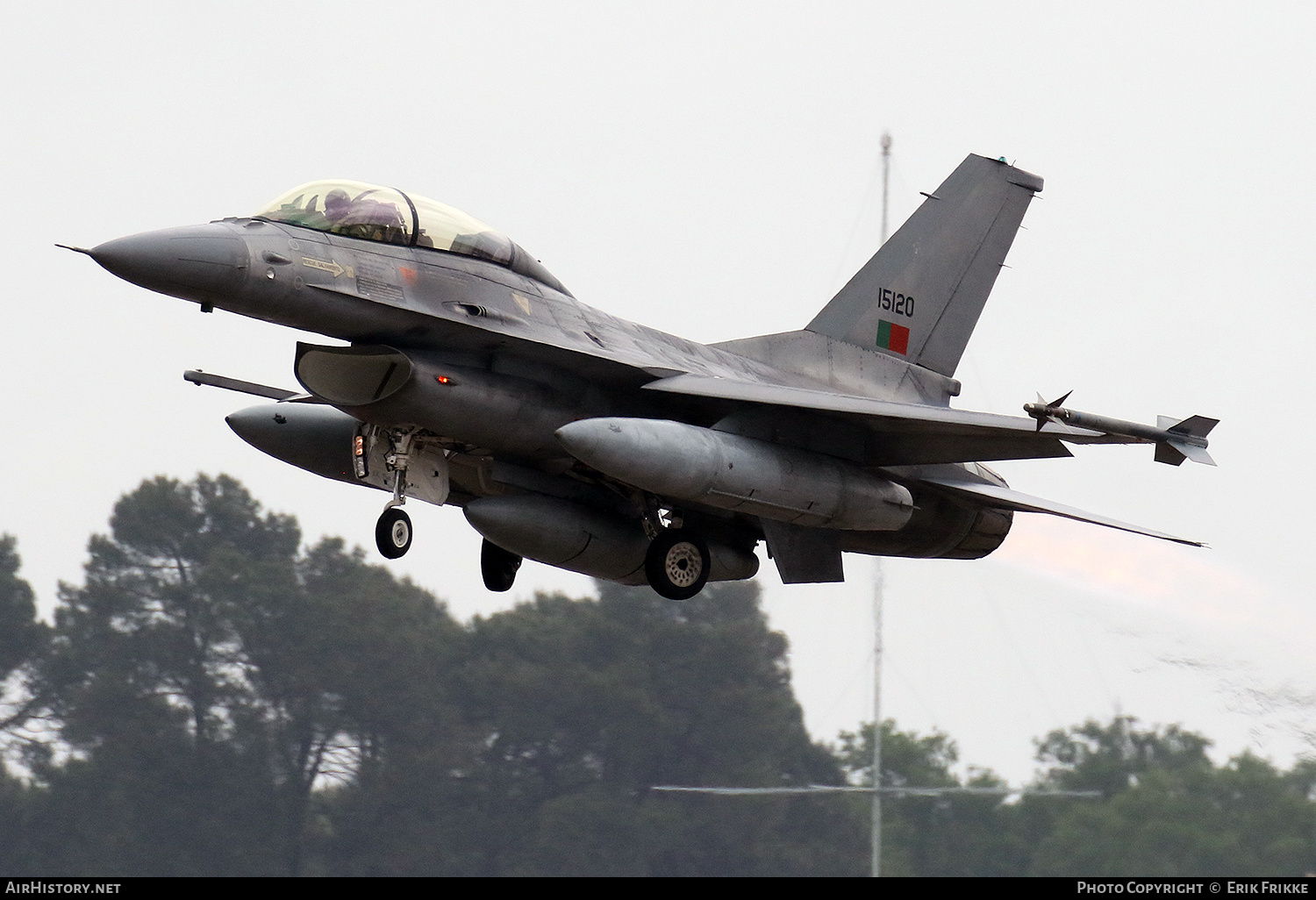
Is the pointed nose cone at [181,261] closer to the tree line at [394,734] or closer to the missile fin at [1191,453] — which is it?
the missile fin at [1191,453]

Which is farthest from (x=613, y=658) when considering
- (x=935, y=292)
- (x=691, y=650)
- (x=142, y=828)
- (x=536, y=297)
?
(x=536, y=297)

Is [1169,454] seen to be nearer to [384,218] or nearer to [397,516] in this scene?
[397,516]

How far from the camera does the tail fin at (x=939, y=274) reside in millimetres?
16453

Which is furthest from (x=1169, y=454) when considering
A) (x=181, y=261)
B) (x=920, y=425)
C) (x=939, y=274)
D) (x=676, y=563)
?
(x=181, y=261)

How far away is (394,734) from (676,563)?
20.9 m

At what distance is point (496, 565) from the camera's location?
50.1ft

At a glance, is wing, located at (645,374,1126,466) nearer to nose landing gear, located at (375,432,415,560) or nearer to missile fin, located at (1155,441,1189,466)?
missile fin, located at (1155,441,1189,466)

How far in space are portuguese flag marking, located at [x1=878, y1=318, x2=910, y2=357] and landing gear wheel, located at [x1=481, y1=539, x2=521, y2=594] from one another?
4.19m

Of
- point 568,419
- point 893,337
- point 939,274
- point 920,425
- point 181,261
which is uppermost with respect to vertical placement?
point 939,274

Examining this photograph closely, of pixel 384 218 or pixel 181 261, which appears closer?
pixel 181 261

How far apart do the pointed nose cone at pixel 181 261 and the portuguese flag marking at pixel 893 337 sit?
22.2ft

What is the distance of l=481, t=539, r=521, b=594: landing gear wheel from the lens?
15.2 metres

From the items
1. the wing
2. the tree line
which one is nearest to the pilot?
the wing
